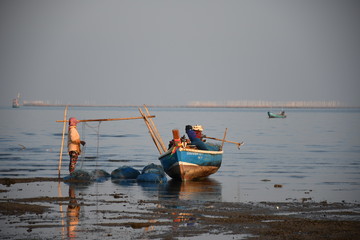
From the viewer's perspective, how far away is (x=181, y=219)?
1450cm

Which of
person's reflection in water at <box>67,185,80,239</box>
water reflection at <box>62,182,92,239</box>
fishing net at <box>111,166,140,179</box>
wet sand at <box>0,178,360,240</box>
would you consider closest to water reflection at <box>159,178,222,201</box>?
wet sand at <box>0,178,360,240</box>

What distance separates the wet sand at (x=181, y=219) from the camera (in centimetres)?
1280

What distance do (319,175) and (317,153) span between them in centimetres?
1357

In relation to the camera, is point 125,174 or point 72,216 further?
point 125,174

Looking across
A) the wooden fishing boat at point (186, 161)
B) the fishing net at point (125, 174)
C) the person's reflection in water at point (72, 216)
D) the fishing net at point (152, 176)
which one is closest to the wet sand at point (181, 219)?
the person's reflection in water at point (72, 216)

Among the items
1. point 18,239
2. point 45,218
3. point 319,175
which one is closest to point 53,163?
point 319,175

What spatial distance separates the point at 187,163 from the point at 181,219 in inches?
360

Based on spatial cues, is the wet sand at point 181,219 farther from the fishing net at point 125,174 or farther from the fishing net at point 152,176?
the fishing net at point 125,174

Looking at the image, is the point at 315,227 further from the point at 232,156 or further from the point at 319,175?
the point at 232,156

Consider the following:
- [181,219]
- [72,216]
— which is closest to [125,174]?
[72,216]

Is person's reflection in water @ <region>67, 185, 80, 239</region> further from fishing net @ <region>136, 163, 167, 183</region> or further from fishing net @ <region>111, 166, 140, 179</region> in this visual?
fishing net @ <region>111, 166, 140, 179</region>

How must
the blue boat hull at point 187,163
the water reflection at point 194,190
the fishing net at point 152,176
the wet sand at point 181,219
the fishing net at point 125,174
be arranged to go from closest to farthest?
the wet sand at point 181,219, the water reflection at point 194,190, the fishing net at point 152,176, the blue boat hull at point 187,163, the fishing net at point 125,174

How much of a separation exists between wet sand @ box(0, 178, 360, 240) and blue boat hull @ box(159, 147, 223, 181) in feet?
17.6

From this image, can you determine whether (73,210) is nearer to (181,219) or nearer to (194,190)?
(181,219)
